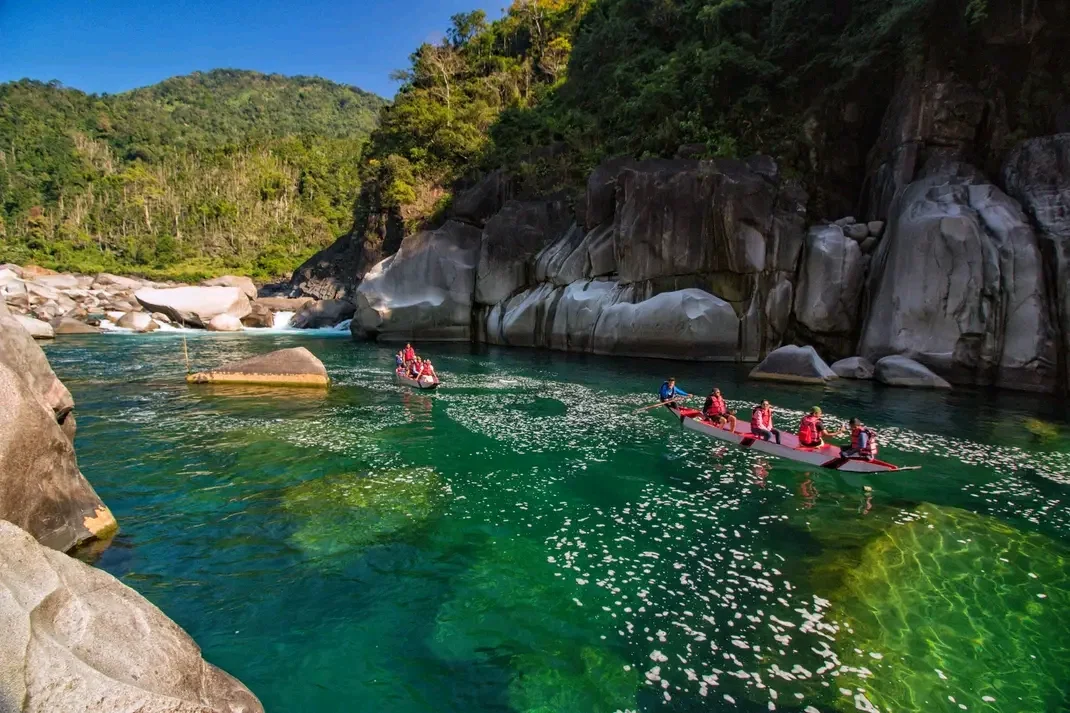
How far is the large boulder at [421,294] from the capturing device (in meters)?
42.7

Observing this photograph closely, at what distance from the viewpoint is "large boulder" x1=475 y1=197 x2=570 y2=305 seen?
138ft

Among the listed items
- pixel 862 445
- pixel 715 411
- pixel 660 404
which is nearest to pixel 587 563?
pixel 862 445

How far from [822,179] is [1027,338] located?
14784mm

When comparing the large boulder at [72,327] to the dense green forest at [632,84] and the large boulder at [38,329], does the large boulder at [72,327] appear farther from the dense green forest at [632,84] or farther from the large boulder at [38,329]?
the dense green forest at [632,84]

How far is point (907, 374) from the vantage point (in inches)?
946

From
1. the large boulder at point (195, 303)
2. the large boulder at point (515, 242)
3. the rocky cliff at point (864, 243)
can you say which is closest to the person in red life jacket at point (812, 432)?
the rocky cliff at point (864, 243)

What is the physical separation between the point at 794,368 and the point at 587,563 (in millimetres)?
19500

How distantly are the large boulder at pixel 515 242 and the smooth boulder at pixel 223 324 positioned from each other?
74.0ft

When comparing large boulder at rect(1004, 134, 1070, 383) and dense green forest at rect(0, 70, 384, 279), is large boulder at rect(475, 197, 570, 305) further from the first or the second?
dense green forest at rect(0, 70, 384, 279)

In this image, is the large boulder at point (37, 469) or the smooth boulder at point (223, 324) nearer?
the large boulder at point (37, 469)

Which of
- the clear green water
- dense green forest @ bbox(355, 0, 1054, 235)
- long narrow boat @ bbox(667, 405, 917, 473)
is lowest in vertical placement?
the clear green water

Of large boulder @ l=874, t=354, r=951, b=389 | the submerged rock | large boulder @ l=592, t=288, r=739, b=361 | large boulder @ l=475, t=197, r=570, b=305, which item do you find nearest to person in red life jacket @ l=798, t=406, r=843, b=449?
large boulder @ l=874, t=354, r=951, b=389

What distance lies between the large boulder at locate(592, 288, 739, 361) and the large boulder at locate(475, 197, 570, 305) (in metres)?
11.1

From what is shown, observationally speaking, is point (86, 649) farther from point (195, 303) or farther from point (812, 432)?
point (195, 303)
